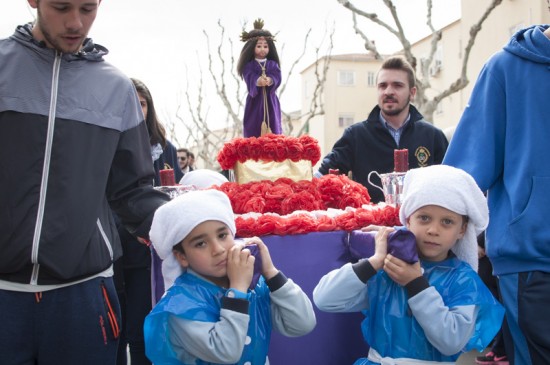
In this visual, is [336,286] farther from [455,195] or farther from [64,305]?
[64,305]

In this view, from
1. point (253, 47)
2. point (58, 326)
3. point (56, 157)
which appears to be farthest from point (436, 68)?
point (58, 326)

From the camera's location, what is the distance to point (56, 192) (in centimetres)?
195

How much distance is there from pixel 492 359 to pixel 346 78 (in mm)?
35806

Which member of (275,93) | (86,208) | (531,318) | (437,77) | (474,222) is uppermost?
(437,77)

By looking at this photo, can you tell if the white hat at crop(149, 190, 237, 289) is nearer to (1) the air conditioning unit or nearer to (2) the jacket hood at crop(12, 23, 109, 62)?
(2) the jacket hood at crop(12, 23, 109, 62)

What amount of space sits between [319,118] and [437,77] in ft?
36.5

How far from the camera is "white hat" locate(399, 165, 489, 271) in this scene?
7.55 feet

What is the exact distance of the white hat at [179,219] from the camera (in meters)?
2.18

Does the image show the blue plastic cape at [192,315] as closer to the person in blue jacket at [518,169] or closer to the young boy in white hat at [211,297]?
the young boy in white hat at [211,297]

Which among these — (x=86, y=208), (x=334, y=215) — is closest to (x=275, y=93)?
(x=334, y=215)

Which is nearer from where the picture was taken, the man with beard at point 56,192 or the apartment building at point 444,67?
the man with beard at point 56,192

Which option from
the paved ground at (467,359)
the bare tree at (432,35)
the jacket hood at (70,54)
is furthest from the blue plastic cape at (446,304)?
the bare tree at (432,35)

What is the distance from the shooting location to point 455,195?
2299mm

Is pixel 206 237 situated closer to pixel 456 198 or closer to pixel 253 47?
pixel 456 198
